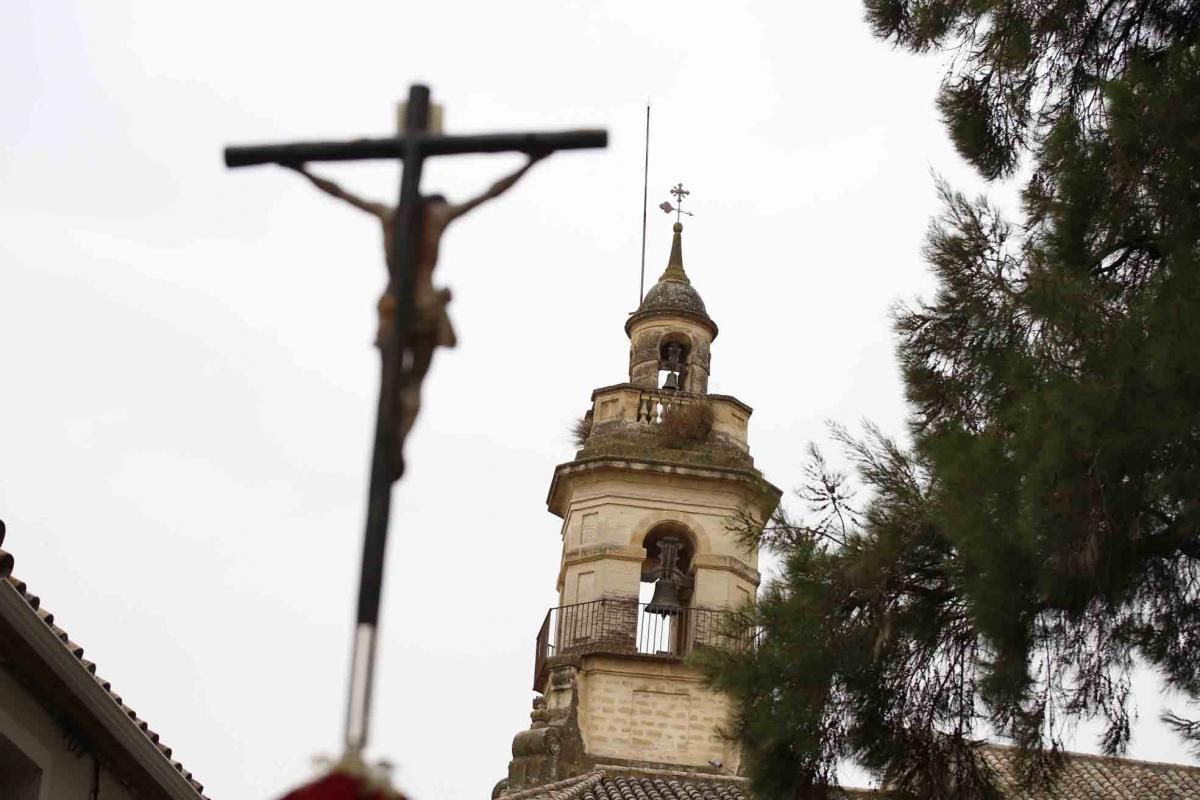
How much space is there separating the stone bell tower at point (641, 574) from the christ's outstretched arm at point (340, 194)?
1985 cm

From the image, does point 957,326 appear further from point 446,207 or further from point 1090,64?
point 446,207

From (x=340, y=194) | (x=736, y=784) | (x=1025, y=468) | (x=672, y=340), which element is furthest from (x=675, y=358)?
(x=340, y=194)

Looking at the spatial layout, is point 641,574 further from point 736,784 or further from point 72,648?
point 72,648

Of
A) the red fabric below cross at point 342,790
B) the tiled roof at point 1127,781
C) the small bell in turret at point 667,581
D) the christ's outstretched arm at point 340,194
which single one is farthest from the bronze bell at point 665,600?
the red fabric below cross at point 342,790

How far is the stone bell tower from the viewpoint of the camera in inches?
975

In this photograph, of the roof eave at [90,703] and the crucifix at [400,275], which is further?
the roof eave at [90,703]

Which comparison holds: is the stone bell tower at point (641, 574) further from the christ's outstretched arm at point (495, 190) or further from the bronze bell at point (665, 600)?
the christ's outstretched arm at point (495, 190)

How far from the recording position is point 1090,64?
11.9 m

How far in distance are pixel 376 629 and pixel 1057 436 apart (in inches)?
269

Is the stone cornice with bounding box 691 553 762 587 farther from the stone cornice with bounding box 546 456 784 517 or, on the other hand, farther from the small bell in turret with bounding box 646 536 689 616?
the stone cornice with bounding box 546 456 784 517

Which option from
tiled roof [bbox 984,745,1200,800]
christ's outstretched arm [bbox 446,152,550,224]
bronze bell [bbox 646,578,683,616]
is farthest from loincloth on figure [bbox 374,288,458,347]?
bronze bell [bbox 646,578,683,616]

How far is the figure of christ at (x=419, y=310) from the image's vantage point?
389cm

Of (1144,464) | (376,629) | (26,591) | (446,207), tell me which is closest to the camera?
(376,629)

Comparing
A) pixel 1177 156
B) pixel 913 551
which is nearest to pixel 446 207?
pixel 1177 156
